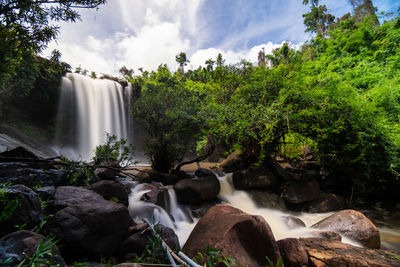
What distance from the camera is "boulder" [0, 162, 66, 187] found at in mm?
3333

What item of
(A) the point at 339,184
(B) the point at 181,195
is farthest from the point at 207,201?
(A) the point at 339,184

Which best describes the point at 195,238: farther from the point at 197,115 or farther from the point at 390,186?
the point at 390,186

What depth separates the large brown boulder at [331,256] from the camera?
2639 mm

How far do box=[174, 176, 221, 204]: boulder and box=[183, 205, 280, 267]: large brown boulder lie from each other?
10.5 feet

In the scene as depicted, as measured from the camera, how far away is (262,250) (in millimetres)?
2527

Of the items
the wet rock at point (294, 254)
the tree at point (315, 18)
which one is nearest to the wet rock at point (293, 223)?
the wet rock at point (294, 254)

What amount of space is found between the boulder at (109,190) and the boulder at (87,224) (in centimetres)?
107

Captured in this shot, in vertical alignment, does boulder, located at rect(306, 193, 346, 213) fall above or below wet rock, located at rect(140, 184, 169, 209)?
below

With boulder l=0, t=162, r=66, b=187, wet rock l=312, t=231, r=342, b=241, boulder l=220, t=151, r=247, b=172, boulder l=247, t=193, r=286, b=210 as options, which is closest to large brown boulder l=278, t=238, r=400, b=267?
wet rock l=312, t=231, r=342, b=241

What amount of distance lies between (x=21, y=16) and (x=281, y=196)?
35.5 ft

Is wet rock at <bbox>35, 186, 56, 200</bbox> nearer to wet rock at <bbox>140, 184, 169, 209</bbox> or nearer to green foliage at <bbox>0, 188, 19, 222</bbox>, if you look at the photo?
green foliage at <bbox>0, 188, 19, 222</bbox>

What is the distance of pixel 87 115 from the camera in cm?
1848

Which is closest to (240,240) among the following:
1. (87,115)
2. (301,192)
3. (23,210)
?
(23,210)

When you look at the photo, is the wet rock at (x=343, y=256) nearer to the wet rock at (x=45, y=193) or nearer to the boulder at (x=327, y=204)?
the boulder at (x=327, y=204)
